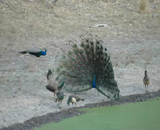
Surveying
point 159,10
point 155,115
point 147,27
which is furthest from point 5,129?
point 159,10

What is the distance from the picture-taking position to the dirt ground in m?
8.45

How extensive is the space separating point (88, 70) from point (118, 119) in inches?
56.1

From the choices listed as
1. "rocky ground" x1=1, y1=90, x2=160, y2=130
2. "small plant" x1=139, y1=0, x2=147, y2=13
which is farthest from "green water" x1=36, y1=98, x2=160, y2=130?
"small plant" x1=139, y1=0, x2=147, y2=13

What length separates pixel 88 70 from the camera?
872 centimetres

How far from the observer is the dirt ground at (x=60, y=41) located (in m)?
8.45

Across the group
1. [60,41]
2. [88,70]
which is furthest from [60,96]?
[60,41]

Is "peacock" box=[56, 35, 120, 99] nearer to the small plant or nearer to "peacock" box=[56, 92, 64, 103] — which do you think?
"peacock" box=[56, 92, 64, 103]

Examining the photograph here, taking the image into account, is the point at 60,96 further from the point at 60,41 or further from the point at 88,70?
the point at 60,41

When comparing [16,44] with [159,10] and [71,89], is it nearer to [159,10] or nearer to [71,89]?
[71,89]

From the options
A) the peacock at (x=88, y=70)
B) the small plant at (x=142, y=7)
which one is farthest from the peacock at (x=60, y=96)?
the small plant at (x=142, y=7)

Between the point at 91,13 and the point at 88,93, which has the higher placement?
the point at 91,13

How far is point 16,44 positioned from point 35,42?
629 millimetres

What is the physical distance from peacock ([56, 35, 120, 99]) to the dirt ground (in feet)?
0.80

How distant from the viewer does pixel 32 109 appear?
25.8ft
